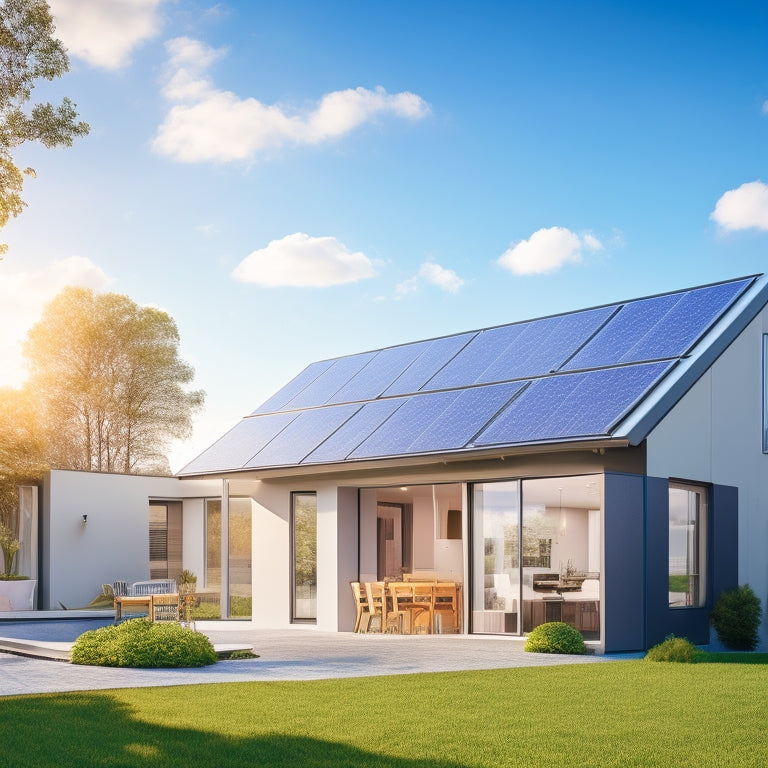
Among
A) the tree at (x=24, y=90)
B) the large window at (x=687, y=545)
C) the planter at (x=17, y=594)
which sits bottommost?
the planter at (x=17, y=594)

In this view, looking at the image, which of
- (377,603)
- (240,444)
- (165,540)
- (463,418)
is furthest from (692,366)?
(165,540)

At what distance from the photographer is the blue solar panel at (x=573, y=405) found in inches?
583

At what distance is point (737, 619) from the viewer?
16344 millimetres

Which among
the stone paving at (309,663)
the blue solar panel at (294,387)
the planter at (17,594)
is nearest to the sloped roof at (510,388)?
the blue solar panel at (294,387)

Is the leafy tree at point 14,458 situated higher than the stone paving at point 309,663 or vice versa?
the leafy tree at point 14,458

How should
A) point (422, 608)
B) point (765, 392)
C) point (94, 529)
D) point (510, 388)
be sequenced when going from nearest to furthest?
point (510, 388)
point (765, 392)
point (422, 608)
point (94, 529)

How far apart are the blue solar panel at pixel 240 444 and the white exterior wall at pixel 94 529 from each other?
4.45 meters

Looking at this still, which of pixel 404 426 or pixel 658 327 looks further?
pixel 404 426

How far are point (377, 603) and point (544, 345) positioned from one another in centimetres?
564

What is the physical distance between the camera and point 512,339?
20031 mm

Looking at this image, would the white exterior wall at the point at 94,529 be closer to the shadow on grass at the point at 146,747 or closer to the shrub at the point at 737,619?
the shrub at the point at 737,619

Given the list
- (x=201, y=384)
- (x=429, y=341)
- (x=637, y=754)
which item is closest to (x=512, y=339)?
(x=429, y=341)

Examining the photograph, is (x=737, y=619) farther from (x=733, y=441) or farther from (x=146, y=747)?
(x=146, y=747)

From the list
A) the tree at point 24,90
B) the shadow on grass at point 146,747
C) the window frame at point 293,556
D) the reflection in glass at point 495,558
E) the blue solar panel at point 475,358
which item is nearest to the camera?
the shadow on grass at point 146,747
